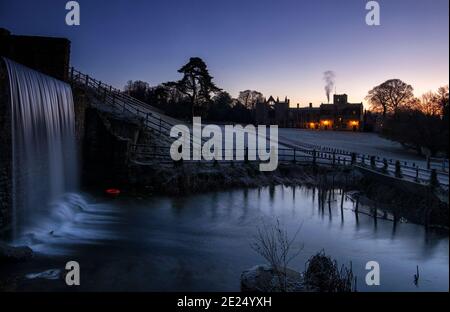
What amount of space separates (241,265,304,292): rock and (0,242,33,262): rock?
674 centimetres

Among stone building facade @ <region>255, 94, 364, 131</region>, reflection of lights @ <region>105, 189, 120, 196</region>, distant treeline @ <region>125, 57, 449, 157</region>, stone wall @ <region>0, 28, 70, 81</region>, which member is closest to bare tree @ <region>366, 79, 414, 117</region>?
distant treeline @ <region>125, 57, 449, 157</region>

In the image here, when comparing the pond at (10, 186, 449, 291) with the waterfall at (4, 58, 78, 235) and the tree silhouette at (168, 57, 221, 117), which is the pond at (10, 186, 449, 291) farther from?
the tree silhouette at (168, 57, 221, 117)

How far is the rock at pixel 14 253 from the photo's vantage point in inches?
416

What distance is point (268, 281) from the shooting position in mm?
9125

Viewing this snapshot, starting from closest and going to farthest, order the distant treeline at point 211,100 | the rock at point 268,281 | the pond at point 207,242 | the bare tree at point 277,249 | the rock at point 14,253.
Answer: the rock at point 268,281, the bare tree at point 277,249, the pond at point 207,242, the rock at point 14,253, the distant treeline at point 211,100

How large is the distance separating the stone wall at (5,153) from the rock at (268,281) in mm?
8627

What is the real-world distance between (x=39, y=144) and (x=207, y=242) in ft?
29.4

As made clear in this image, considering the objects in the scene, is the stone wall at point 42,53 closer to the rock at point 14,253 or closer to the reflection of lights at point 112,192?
the reflection of lights at point 112,192

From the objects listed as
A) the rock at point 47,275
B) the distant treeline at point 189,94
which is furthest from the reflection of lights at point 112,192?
the distant treeline at point 189,94

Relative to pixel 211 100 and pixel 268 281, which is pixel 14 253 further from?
pixel 211 100

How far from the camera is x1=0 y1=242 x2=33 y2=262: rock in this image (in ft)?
34.7

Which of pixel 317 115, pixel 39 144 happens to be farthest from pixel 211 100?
pixel 317 115
